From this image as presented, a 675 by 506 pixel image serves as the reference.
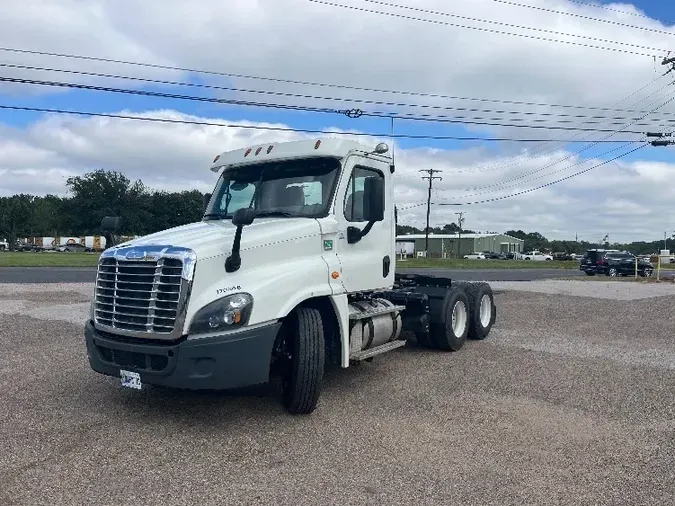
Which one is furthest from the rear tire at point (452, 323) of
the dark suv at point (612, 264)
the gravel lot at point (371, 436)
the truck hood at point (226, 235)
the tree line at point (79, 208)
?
the tree line at point (79, 208)

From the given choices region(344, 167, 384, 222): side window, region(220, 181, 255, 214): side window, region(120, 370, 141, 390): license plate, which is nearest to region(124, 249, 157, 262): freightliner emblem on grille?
region(120, 370, 141, 390): license plate

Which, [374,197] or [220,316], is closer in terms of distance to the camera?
[220,316]

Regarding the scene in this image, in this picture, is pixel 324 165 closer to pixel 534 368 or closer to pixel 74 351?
pixel 534 368

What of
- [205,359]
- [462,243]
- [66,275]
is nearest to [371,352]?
[205,359]

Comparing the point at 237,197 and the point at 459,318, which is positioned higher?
the point at 237,197

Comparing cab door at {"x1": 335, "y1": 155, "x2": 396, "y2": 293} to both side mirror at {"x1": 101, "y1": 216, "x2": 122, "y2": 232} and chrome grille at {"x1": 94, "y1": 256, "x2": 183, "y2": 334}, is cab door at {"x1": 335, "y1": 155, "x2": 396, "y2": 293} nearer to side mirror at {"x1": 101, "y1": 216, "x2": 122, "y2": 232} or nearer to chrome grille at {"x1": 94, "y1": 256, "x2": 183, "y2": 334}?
chrome grille at {"x1": 94, "y1": 256, "x2": 183, "y2": 334}

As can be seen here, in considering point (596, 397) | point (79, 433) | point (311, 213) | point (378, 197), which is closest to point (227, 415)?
point (79, 433)

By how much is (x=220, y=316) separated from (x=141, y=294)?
0.78 meters

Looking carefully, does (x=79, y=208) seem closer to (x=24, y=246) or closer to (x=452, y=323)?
(x=24, y=246)

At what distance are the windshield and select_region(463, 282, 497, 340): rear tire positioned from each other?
14.1ft

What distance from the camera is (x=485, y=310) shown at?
35.6ft

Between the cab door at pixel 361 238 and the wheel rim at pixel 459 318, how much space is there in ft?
6.80

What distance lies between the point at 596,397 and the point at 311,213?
3.77m

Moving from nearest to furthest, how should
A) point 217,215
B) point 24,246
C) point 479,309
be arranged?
point 217,215 < point 479,309 < point 24,246
